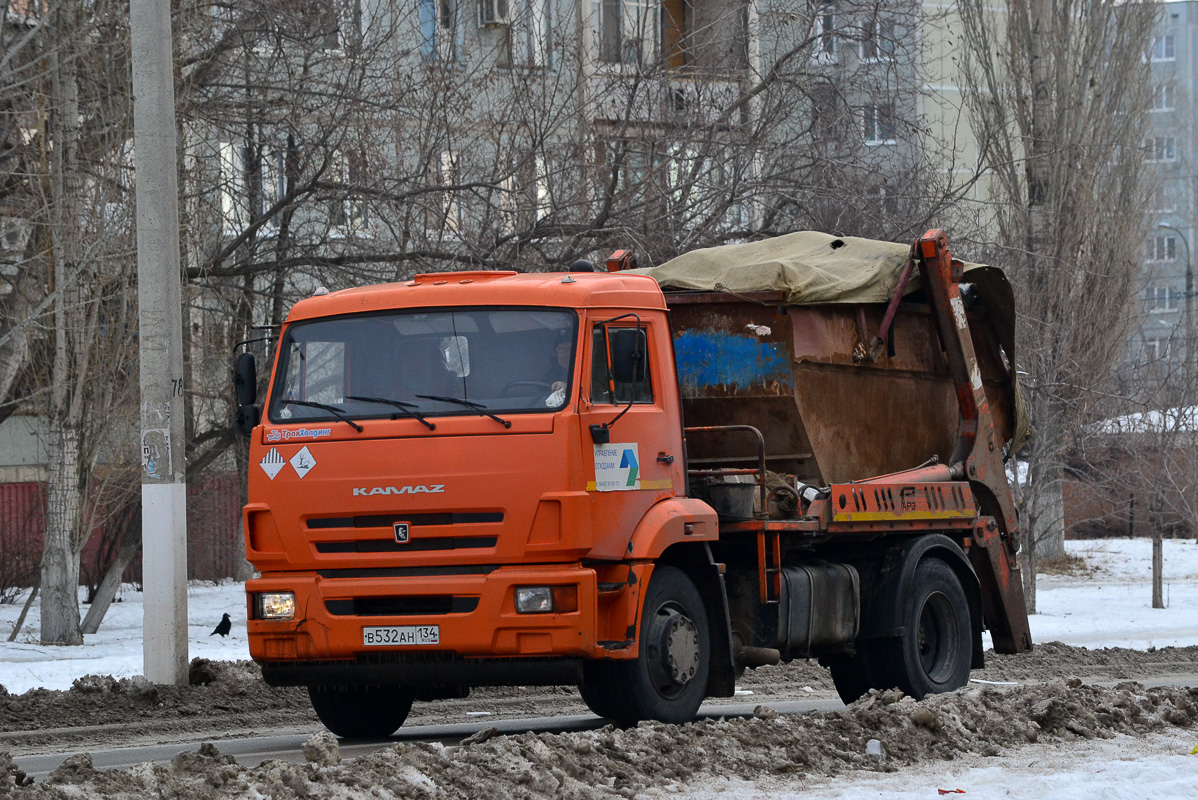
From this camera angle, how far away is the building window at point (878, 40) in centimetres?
2011

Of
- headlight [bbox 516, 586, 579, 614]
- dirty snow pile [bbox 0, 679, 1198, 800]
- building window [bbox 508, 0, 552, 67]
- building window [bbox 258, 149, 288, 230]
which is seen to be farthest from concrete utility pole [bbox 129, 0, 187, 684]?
building window [bbox 508, 0, 552, 67]

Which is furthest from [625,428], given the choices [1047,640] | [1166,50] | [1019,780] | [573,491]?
[1166,50]

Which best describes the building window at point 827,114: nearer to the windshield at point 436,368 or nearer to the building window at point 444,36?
the building window at point 444,36

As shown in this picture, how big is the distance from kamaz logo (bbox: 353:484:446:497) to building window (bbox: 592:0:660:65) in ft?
38.9

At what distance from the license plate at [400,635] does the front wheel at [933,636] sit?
12.8 feet

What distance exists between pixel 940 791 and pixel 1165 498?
60.4ft

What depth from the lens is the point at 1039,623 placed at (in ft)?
73.6

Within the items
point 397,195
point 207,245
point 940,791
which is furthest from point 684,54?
point 940,791

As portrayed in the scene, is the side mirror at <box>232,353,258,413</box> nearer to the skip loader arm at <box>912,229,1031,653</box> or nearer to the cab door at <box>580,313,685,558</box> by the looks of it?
the cab door at <box>580,313,685,558</box>

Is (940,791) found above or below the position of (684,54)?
below

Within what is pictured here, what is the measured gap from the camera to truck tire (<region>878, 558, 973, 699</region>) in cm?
1109

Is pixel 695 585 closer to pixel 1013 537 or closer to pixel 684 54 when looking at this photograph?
pixel 1013 537

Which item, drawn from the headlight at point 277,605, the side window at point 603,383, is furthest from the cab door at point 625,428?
the headlight at point 277,605

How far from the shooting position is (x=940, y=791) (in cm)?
729
